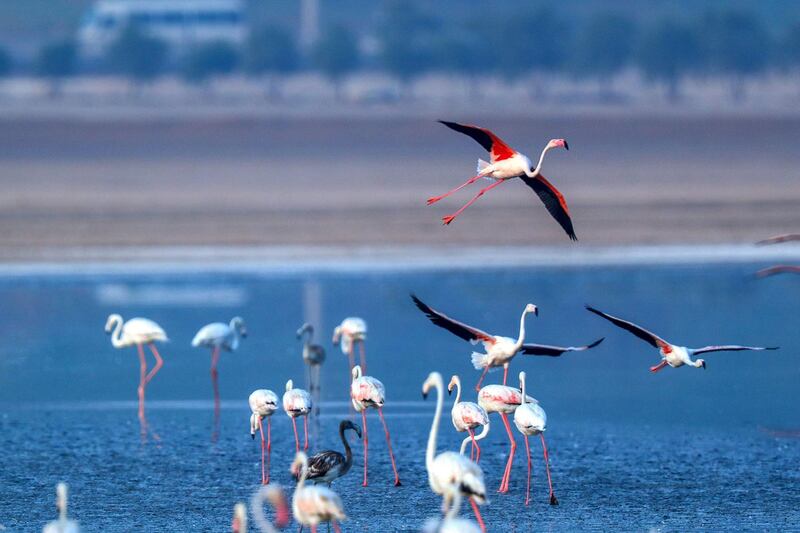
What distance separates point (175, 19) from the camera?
59.6 m

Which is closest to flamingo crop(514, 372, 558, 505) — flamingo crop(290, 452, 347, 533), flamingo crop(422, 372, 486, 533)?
flamingo crop(422, 372, 486, 533)

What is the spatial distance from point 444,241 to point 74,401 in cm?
879

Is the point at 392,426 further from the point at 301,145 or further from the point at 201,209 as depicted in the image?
the point at 301,145

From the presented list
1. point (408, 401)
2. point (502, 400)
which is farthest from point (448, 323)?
point (408, 401)

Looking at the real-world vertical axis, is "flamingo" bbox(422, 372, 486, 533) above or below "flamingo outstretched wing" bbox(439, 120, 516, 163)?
below

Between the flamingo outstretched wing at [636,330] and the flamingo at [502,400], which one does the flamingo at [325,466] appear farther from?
the flamingo outstretched wing at [636,330]

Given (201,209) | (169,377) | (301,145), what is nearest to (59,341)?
(169,377)

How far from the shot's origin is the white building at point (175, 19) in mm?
56562

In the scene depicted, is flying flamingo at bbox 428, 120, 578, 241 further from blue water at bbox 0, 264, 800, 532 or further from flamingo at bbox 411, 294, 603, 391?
blue water at bbox 0, 264, 800, 532

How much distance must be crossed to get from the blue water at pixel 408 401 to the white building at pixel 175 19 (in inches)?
1687

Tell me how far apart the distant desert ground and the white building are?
81.3 ft

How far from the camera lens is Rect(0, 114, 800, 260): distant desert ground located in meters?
18.1

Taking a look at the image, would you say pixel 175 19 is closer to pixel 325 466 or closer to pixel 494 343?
pixel 494 343

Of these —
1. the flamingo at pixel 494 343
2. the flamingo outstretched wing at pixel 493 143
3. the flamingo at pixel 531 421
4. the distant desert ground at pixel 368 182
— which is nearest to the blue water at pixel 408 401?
the flamingo at pixel 531 421
